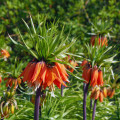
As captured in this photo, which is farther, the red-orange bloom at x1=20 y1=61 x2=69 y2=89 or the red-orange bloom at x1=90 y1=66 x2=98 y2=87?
the red-orange bloom at x1=90 y1=66 x2=98 y2=87

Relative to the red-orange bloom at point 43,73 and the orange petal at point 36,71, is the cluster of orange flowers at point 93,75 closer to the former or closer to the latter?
the red-orange bloom at point 43,73

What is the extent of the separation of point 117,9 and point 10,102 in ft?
14.5

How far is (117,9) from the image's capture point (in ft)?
18.5

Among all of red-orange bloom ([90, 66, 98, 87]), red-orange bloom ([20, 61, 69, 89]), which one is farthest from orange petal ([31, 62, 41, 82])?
red-orange bloom ([90, 66, 98, 87])

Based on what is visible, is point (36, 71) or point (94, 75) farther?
point (94, 75)

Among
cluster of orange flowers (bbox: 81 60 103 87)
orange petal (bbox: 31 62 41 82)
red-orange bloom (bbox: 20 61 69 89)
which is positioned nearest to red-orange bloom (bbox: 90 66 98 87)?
cluster of orange flowers (bbox: 81 60 103 87)

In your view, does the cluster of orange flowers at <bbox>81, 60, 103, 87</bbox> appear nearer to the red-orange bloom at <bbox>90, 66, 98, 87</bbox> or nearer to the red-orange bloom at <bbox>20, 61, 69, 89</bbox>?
the red-orange bloom at <bbox>90, 66, 98, 87</bbox>

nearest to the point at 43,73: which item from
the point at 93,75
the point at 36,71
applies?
the point at 36,71

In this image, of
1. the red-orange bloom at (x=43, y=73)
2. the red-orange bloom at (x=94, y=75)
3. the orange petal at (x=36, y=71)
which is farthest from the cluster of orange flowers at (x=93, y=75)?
the orange petal at (x=36, y=71)

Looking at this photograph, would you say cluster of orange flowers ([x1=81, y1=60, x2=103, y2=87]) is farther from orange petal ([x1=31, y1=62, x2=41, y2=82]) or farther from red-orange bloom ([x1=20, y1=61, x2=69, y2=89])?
orange petal ([x1=31, y1=62, x2=41, y2=82])

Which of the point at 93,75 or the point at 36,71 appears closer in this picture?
the point at 36,71

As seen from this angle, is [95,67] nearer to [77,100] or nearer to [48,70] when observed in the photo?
[48,70]

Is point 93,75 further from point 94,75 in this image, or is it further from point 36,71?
point 36,71

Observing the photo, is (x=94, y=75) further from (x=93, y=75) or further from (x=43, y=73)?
(x=43, y=73)
